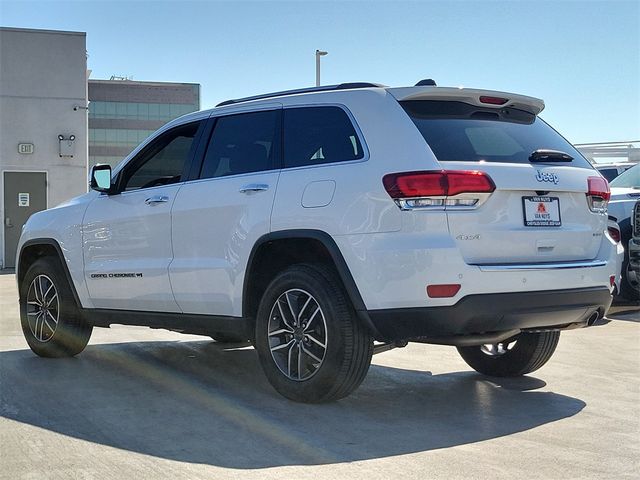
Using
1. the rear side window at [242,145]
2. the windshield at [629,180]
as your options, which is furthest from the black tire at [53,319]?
the windshield at [629,180]

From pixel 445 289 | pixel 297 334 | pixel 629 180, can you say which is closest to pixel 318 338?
pixel 297 334

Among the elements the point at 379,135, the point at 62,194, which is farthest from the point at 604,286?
the point at 62,194

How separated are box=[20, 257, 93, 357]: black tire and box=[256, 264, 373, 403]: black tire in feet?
7.99

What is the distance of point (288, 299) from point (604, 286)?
77.0 inches

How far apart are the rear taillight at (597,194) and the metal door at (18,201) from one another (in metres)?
18.6

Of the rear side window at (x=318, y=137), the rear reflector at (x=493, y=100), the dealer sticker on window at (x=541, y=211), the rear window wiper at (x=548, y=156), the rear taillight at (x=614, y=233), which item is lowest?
the rear taillight at (x=614, y=233)

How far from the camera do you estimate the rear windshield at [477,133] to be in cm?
494

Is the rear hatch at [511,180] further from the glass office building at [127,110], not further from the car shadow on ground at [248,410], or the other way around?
the glass office building at [127,110]

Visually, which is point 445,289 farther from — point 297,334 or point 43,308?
point 43,308

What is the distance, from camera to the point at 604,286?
524 centimetres

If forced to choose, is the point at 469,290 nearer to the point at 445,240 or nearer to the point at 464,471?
the point at 445,240

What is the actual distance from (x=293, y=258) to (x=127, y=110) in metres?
77.8

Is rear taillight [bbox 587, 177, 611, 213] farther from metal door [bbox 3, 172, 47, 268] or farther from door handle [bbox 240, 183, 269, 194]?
metal door [bbox 3, 172, 47, 268]

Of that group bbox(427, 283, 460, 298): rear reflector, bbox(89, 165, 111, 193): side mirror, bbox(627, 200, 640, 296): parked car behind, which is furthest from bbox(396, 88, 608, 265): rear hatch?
bbox(627, 200, 640, 296): parked car behind
